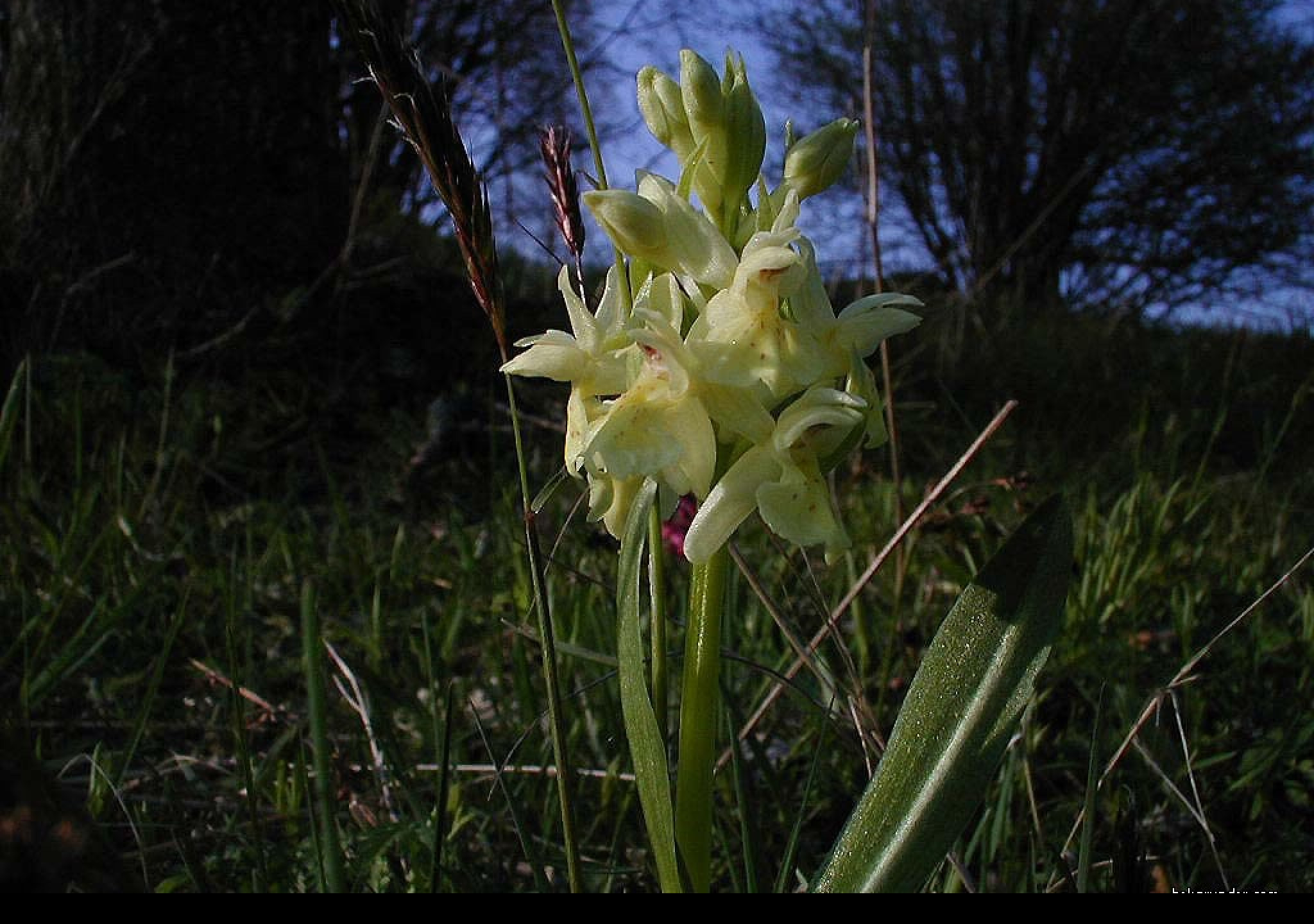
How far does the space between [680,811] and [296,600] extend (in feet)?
4.26

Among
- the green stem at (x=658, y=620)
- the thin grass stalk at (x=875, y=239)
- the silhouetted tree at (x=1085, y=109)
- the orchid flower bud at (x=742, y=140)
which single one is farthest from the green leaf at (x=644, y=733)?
the silhouetted tree at (x=1085, y=109)

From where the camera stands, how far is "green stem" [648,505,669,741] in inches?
29.0

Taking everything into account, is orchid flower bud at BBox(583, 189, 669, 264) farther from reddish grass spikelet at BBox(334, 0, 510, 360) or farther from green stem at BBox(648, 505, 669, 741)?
green stem at BBox(648, 505, 669, 741)

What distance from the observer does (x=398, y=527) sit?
7.11 ft

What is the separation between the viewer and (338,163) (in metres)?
3.32

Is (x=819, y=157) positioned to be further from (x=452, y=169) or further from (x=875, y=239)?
(x=875, y=239)

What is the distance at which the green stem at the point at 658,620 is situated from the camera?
74 cm

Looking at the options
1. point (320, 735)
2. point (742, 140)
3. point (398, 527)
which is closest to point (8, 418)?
point (398, 527)

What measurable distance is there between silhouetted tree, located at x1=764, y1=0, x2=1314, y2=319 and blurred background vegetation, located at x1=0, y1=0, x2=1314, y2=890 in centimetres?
563

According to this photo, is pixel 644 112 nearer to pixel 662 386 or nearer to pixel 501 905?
pixel 662 386

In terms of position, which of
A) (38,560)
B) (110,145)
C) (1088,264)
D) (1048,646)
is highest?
(1088,264)

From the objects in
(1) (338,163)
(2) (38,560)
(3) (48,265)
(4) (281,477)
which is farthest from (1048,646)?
(1) (338,163)

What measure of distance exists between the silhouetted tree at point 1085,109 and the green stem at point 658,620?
998 centimetres

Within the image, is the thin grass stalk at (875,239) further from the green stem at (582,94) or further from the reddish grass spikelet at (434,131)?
the reddish grass spikelet at (434,131)
